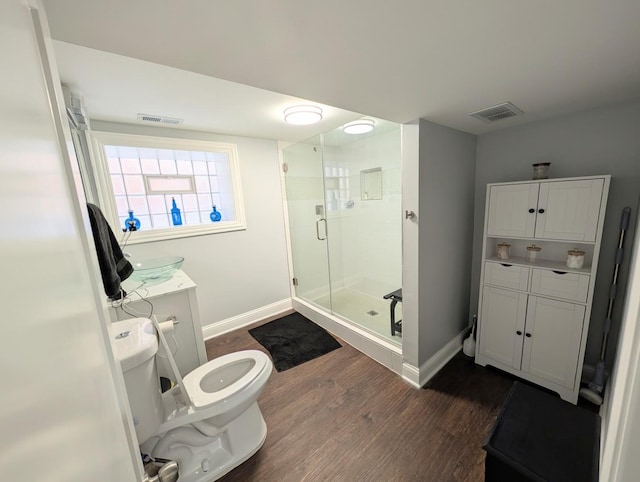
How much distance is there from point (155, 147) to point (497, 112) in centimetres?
278

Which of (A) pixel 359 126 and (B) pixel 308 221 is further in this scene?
(B) pixel 308 221

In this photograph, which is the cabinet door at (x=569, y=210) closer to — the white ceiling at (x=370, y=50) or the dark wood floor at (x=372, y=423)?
the white ceiling at (x=370, y=50)

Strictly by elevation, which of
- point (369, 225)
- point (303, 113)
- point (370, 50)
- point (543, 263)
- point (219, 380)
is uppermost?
point (303, 113)

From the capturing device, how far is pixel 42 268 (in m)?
0.37

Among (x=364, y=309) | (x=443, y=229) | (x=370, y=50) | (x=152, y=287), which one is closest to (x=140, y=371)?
(x=152, y=287)

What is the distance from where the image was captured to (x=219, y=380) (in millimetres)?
1649

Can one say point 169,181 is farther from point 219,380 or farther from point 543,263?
point 543,263

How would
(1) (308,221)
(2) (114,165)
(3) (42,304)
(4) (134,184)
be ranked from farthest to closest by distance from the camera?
(1) (308,221)
(4) (134,184)
(2) (114,165)
(3) (42,304)

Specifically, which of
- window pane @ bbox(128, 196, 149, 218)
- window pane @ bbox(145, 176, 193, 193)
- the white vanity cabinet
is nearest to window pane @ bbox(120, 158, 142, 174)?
window pane @ bbox(145, 176, 193, 193)

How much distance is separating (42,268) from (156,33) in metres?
0.85

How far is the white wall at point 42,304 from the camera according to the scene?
0.90ft

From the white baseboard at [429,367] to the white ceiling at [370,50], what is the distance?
6.17 ft

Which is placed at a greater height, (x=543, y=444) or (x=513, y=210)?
(x=513, y=210)

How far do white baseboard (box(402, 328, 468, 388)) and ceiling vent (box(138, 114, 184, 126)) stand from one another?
111 inches
